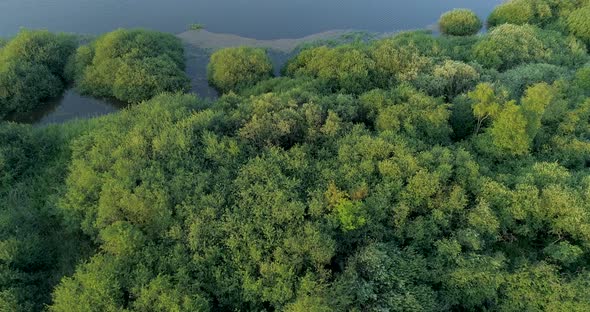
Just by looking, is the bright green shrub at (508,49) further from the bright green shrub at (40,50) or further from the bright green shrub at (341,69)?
the bright green shrub at (40,50)

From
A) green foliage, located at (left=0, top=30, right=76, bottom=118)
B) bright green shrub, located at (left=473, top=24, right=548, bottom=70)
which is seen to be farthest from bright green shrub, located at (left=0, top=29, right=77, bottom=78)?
bright green shrub, located at (left=473, top=24, right=548, bottom=70)

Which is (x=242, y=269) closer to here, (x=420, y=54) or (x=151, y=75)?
(x=151, y=75)

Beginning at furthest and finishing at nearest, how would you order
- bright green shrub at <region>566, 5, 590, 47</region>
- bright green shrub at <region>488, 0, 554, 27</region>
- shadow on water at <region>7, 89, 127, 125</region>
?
bright green shrub at <region>488, 0, 554, 27</region>
bright green shrub at <region>566, 5, 590, 47</region>
shadow on water at <region>7, 89, 127, 125</region>

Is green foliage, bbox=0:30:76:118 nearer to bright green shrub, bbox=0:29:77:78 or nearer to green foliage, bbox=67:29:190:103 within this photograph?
bright green shrub, bbox=0:29:77:78

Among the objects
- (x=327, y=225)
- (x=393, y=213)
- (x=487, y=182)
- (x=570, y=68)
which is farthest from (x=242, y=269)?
(x=570, y=68)

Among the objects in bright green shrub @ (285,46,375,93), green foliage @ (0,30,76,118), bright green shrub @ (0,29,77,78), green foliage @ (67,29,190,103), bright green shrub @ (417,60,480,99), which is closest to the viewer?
bright green shrub @ (417,60,480,99)

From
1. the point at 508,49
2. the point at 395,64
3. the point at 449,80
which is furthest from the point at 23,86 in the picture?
the point at 508,49

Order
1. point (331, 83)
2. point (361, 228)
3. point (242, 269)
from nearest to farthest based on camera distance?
point (242, 269) < point (361, 228) < point (331, 83)
